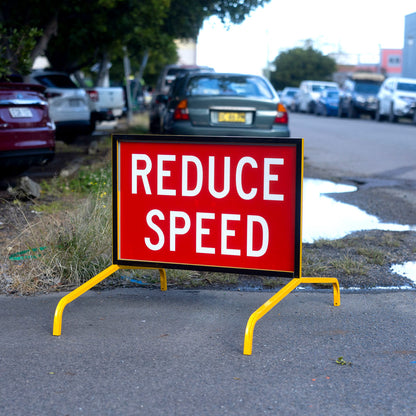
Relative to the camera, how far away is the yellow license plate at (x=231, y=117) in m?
11.2

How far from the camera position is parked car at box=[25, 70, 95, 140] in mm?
15430

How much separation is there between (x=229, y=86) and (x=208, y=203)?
306 inches

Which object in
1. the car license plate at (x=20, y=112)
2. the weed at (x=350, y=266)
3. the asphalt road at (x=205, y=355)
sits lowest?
the asphalt road at (x=205, y=355)

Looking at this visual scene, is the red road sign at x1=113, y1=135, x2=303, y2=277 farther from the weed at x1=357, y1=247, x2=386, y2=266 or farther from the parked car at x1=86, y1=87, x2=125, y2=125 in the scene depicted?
the parked car at x1=86, y1=87, x2=125, y2=125

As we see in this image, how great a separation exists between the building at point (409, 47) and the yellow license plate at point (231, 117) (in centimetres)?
3836

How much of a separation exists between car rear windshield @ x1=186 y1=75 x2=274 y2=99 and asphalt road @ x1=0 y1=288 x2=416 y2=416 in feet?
23.4

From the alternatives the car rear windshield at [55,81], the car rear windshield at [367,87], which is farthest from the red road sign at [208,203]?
the car rear windshield at [367,87]

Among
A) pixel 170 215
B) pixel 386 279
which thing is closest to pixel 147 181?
pixel 170 215

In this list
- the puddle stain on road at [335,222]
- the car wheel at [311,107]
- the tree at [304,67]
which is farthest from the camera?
the tree at [304,67]

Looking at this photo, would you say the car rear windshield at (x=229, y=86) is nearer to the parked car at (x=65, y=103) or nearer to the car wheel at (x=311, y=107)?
the parked car at (x=65, y=103)

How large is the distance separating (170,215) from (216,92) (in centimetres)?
751

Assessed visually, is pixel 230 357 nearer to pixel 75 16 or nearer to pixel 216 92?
pixel 216 92

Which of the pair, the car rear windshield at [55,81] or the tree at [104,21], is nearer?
the tree at [104,21]

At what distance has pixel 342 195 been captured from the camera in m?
9.60
